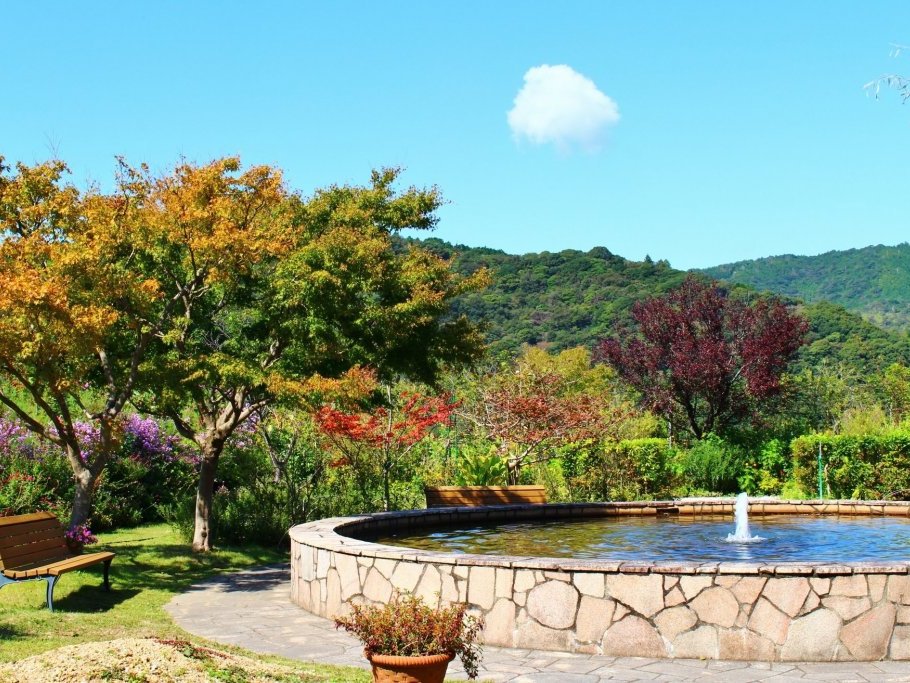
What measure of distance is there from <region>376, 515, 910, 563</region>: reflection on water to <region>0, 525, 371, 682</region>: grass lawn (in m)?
2.52

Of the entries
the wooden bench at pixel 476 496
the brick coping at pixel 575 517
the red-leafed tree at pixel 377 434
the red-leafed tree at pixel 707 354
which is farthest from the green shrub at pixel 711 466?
the wooden bench at pixel 476 496

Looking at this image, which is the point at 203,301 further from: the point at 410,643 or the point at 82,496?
the point at 410,643

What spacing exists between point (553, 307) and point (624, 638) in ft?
185

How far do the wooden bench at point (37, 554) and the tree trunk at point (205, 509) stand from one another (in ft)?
9.41

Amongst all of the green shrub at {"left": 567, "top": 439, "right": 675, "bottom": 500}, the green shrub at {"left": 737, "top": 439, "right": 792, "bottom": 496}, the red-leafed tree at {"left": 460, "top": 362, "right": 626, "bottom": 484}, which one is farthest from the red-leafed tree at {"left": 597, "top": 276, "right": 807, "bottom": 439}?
the red-leafed tree at {"left": 460, "top": 362, "right": 626, "bottom": 484}

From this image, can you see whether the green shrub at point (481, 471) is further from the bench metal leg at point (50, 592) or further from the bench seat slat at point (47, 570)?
the bench metal leg at point (50, 592)

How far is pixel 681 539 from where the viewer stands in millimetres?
12078

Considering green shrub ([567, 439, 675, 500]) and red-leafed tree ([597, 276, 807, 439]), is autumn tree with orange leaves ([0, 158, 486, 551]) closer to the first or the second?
green shrub ([567, 439, 675, 500])

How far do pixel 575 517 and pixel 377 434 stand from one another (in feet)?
12.2

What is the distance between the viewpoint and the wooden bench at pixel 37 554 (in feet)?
28.8

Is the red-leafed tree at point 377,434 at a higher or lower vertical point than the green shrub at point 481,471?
higher

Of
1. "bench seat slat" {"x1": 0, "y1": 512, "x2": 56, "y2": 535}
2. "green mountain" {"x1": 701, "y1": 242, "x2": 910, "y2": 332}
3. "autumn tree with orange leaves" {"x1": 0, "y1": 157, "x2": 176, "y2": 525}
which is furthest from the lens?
"green mountain" {"x1": 701, "y1": 242, "x2": 910, "y2": 332}

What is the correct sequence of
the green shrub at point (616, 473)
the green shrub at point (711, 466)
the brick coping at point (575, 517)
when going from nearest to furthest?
the brick coping at point (575, 517), the green shrub at point (616, 473), the green shrub at point (711, 466)

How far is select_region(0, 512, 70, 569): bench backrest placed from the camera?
903 centimetres
